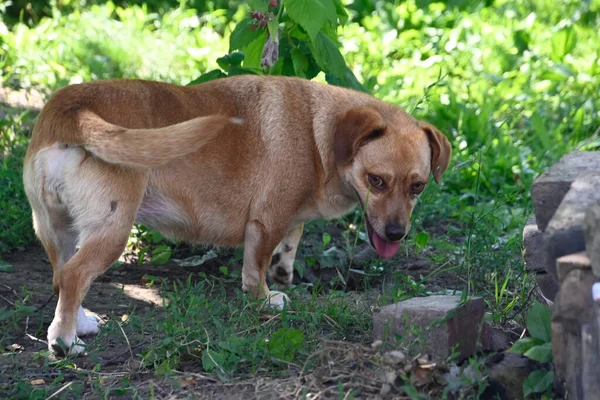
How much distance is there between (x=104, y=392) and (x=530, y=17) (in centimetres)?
667

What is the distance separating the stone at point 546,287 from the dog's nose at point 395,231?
814mm

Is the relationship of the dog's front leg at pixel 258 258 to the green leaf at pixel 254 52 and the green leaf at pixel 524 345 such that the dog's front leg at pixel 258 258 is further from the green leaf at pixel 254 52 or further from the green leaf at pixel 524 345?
the green leaf at pixel 524 345

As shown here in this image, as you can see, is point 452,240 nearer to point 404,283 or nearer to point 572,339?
point 404,283

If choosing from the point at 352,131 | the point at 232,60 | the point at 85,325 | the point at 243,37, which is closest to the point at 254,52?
the point at 232,60

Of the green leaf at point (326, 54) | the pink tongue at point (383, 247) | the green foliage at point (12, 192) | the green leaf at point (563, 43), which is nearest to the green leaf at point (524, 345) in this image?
the pink tongue at point (383, 247)

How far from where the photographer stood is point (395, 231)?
4.36 m

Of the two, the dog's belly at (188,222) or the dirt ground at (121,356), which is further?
the dog's belly at (188,222)

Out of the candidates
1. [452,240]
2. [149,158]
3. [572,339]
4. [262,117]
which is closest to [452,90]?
[452,240]

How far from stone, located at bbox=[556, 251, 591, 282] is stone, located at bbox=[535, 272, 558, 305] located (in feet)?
2.35

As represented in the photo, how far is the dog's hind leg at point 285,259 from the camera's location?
16.2 ft

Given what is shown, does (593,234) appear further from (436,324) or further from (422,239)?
(422,239)

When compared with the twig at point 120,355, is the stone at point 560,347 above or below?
above

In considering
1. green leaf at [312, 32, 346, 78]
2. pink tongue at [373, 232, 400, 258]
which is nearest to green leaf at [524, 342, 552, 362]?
pink tongue at [373, 232, 400, 258]

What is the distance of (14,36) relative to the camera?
7812 millimetres
